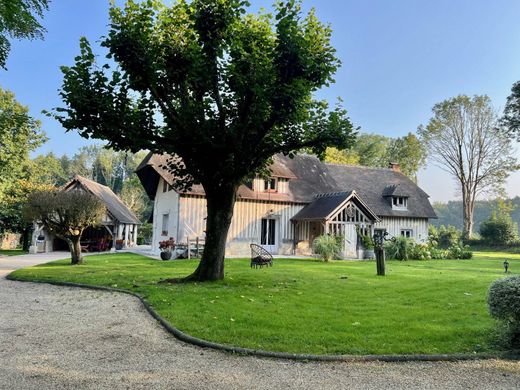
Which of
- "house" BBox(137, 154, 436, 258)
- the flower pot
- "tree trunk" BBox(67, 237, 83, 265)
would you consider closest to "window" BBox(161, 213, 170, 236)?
"house" BBox(137, 154, 436, 258)

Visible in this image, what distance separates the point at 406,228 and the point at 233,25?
70.0ft

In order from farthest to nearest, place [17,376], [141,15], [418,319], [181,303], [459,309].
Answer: [141,15], [181,303], [459,309], [418,319], [17,376]

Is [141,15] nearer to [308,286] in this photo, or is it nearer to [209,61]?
[209,61]

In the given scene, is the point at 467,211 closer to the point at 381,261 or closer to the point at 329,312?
the point at 381,261

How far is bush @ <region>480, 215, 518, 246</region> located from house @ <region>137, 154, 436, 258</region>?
40.0ft

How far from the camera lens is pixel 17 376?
4211 mm

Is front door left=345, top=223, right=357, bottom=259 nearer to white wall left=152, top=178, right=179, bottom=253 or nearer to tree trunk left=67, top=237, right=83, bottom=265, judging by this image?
white wall left=152, top=178, right=179, bottom=253

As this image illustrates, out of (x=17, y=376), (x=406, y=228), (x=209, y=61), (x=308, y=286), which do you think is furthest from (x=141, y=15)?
(x=406, y=228)

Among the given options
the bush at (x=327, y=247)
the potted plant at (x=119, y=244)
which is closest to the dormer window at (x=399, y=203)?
the bush at (x=327, y=247)

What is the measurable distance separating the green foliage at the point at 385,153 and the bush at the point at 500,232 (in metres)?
11.1

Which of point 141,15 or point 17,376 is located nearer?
point 17,376

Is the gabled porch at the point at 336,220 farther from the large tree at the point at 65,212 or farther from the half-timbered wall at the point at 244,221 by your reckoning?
the large tree at the point at 65,212

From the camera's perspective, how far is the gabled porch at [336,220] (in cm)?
2198

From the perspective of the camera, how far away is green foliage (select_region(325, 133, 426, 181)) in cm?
4509
